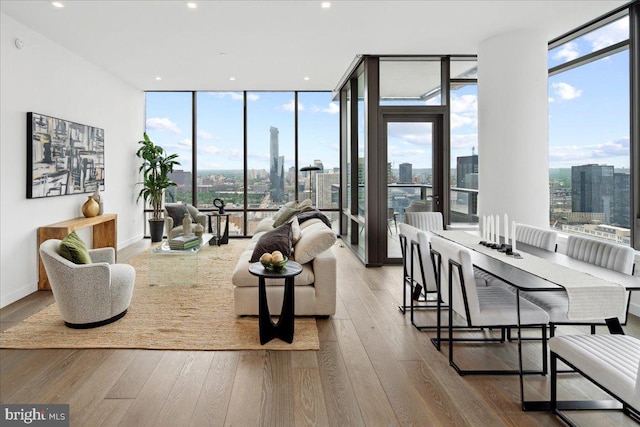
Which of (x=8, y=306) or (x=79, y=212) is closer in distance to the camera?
(x=8, y=306)

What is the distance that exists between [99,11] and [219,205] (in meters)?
4.33

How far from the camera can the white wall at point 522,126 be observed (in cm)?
495

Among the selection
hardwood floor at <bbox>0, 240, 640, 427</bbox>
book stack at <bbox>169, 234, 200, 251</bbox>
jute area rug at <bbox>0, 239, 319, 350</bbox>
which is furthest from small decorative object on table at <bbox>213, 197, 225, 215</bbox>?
hardwood floor at <bbox>0, 240, 640, 427</bbox>

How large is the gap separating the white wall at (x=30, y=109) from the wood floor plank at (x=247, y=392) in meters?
2.99

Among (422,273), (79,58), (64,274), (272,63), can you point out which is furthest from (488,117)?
(79,58)

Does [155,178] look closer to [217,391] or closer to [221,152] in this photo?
[221,152]

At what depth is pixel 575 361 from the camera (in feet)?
6.84

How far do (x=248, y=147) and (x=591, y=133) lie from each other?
5.97 metres

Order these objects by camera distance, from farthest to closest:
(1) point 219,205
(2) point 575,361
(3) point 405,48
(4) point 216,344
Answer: (1) point 219,205
(3) point 405,48
(4) point 216,344
(2) point 575,361

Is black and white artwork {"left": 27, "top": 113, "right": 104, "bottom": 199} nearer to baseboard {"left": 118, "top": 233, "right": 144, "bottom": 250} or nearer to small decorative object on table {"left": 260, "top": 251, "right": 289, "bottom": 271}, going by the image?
baseboard {"left": 118, "top": 233, "right": 144, "bottom": 250}

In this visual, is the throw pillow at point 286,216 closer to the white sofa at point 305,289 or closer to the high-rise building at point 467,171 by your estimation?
the white sofa at point 305,289

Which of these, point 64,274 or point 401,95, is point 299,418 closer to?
point 64,274

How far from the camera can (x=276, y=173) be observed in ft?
28.7

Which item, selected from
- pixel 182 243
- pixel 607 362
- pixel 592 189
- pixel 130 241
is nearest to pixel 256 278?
pixel 182 243
